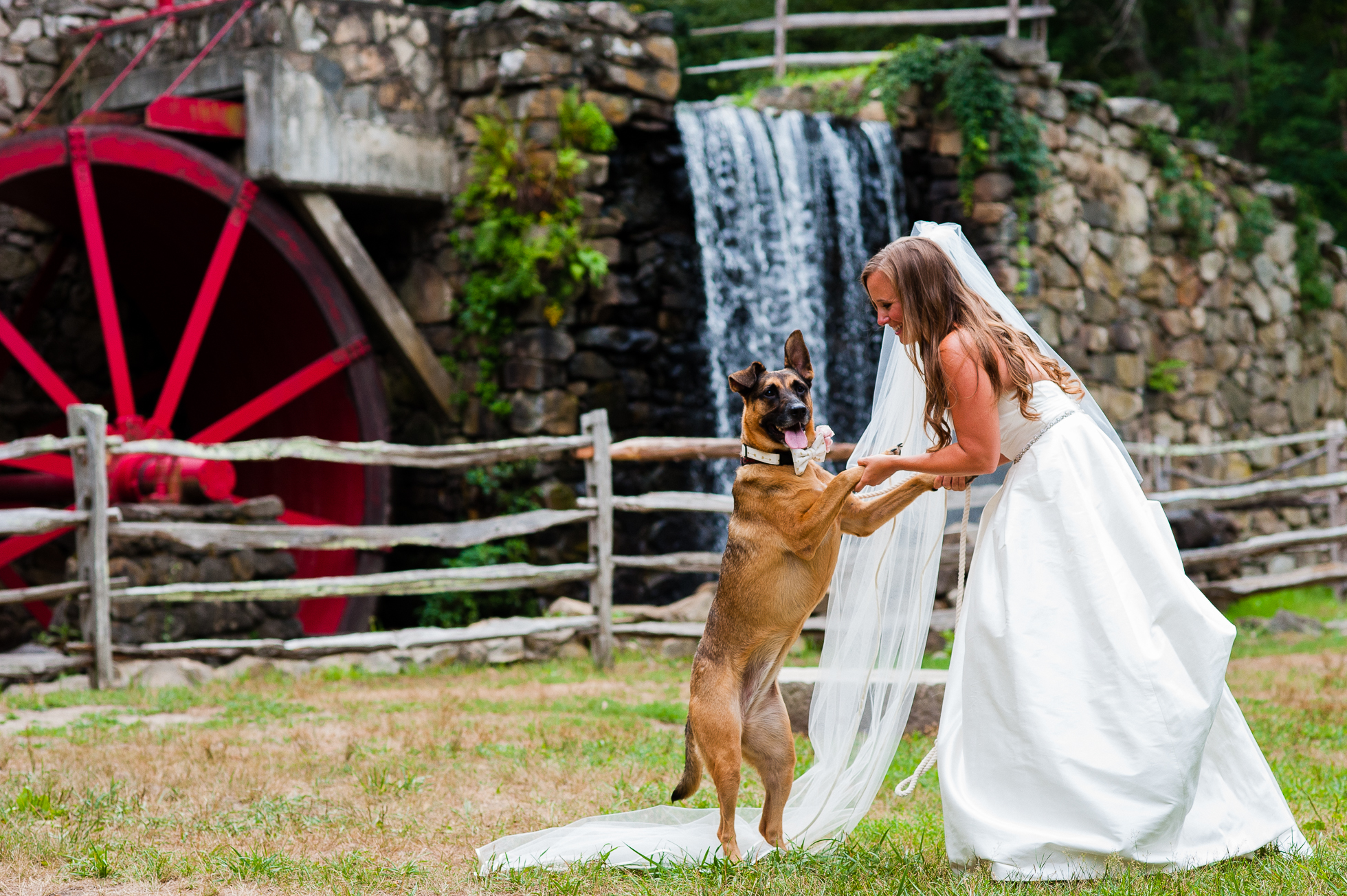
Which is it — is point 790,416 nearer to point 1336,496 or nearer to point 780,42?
point 1336,496

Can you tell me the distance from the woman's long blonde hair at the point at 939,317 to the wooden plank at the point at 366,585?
4.53m

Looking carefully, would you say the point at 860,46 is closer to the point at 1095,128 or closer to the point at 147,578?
the point at 1095,128

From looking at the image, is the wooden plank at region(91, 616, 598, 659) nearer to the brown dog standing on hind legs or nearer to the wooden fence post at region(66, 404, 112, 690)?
the wooden fence post at region(66, 404, 112, 690)

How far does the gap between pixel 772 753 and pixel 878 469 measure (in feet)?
2.62

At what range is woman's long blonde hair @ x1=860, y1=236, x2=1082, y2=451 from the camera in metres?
3.21

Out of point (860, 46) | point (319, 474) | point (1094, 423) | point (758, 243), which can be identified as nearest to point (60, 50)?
point (319, 474)

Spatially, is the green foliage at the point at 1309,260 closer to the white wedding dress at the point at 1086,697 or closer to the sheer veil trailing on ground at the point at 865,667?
the sheer veil trailing on ground at the point at 865,667

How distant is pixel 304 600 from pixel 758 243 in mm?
4262

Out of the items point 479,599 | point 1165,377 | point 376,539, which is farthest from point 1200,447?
point 376,539

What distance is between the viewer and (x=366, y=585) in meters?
7.14

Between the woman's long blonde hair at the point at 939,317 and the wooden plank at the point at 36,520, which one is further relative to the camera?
the wooden plank at the point at 36,520

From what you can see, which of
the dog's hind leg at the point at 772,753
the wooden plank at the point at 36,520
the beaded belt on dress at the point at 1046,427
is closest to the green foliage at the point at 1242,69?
the wooden plank at the point at 36,520

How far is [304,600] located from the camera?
952 centimetres

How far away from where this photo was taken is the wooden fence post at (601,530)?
7496mm
